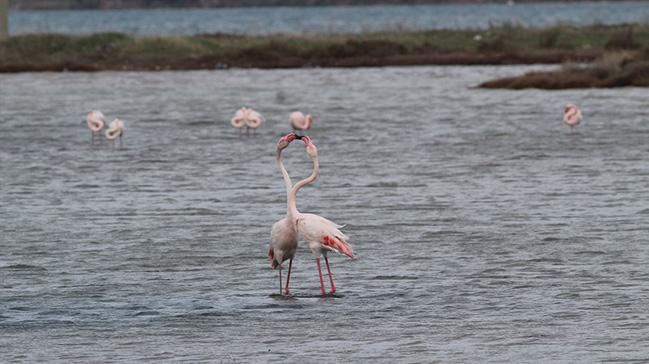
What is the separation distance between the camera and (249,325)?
13391mm

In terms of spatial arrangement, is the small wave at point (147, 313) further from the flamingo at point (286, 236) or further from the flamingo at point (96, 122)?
the flamingo at point (96, 122)

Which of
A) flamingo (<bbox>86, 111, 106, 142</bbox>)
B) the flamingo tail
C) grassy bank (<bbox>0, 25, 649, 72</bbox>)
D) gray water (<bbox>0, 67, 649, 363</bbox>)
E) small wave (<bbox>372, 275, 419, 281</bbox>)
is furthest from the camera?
grassy bank (<bbox>0, 25, 649, 72</bbox>)

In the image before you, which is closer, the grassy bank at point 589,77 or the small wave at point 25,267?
the small wave at point 25,267

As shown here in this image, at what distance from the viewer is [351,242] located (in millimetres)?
18203

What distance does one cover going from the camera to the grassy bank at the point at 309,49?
212ft

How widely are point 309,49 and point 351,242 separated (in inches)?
1938

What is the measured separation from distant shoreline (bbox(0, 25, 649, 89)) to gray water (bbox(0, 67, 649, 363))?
2672cm

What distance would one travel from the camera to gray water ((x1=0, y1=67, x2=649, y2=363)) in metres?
12.8

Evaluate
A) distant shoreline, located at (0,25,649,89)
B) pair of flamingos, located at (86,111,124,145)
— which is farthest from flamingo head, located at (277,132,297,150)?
distant shoreline, located at (0,25,649,89)

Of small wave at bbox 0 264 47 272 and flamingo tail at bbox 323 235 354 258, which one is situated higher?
flamingo tail at bbox 323 235 354 258

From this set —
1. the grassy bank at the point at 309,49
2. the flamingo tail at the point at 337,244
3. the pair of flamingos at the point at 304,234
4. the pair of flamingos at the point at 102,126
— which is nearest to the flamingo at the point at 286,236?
the pair of flamingos at the point at 304,234

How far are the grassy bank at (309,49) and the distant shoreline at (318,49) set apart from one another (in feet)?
0.14

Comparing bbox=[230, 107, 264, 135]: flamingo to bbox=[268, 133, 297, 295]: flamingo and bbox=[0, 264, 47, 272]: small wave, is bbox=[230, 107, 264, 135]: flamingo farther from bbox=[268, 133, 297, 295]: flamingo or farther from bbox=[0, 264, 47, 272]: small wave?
bbox=[268, 133, 297, 295]: flamingo

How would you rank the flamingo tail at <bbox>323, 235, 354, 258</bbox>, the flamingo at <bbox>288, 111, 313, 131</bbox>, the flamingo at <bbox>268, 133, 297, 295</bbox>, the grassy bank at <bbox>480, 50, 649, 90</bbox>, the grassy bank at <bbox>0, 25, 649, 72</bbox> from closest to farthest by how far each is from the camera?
the flamingo tail at <bbox>323, 235, 354, 258</bbox>
the flamingo at <bbox>268, 133, 297, 295</bbox>
the flamingo at <bbox>288, 111, 313, 131</bbox>
the grassy bank at <bbox>480, 50, 649, 90</bbox>
the grassy bank at <bbox>0, 25, 649, 72</bbox>
